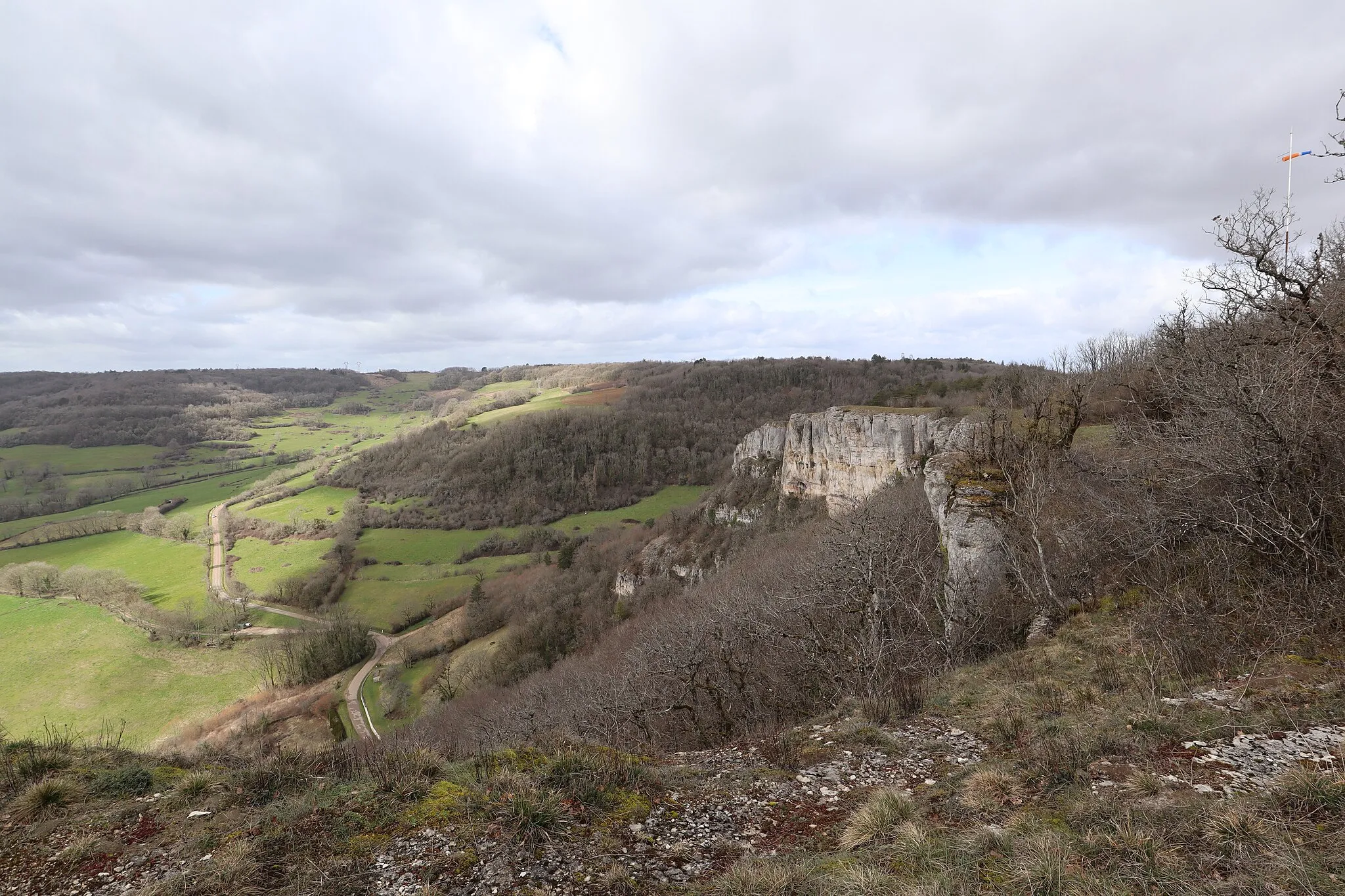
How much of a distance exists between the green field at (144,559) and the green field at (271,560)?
5.22 m

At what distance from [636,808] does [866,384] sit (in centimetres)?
14576

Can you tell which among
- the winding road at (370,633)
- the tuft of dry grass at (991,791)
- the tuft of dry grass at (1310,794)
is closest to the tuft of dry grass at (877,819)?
the tuft of dry grass at (991,791)

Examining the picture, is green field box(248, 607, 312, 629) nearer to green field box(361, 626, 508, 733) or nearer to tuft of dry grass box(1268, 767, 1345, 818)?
green field box(361, 626, 508, 733)

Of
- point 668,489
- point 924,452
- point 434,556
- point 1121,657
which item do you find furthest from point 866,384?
point 1121,657

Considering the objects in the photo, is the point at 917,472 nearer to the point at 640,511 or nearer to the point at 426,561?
the point at 640,511

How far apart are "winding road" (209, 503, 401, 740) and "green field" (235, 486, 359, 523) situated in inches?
276

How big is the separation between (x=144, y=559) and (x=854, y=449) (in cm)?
11723

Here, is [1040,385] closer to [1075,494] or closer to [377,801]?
[1075,494]

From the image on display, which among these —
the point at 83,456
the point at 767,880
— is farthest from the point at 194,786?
the point at 83,456

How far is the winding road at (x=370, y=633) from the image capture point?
5084 centimetres

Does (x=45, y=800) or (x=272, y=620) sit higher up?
(x=45, y=800)

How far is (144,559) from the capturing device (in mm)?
88438

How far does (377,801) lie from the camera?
6730 millimetres

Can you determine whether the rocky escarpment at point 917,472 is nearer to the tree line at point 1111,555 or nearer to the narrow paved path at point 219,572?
the tree line at point 1111,555
